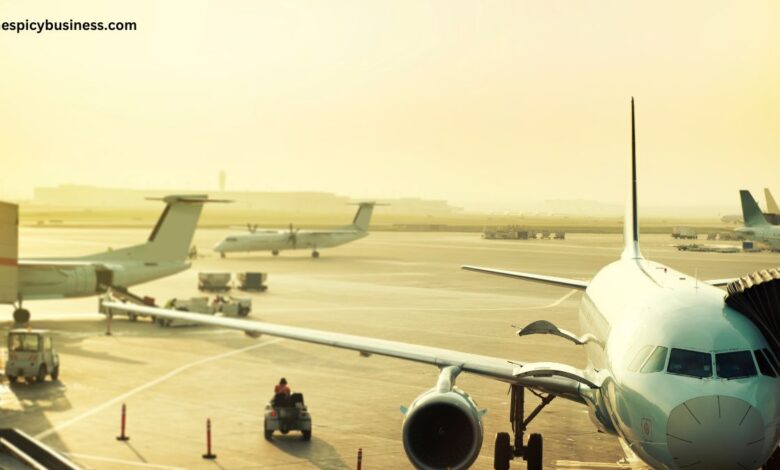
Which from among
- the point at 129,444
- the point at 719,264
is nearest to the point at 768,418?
the point at 129,444

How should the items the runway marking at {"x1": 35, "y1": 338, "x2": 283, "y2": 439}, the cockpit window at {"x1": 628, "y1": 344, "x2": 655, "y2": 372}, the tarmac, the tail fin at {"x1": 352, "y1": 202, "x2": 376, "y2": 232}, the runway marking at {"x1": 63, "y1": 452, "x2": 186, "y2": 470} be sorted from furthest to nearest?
the tail fin at {"x1": 352, "y1": 202, "x2": 376, "y2": 232} < the runway marking at {"x1": 35, "y1": 338, "x2": 283, "y2": 439} < the tarmac < the runway marking at {"x1": 63, "y1": 452, "x2": 186, "y2": 470} < the cockpit window at {"x1": 628, "y1": 344, "x2": 655, "y2": 372}

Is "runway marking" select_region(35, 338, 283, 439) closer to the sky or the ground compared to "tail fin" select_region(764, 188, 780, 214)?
closer to the ground

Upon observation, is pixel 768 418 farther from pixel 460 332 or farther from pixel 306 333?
pixel 460 332

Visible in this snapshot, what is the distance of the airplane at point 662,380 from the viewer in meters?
13.0

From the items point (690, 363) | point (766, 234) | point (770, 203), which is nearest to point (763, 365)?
point (690, 363)

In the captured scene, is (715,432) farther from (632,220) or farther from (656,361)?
(632,220)

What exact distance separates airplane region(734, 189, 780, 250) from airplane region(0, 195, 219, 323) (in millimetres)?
65603

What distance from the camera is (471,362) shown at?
18.9 meters

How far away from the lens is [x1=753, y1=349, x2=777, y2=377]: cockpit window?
44.6 ft

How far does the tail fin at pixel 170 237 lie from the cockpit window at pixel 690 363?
130ft

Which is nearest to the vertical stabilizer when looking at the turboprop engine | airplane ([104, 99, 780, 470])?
airplane ([104, 99, 780, 470])

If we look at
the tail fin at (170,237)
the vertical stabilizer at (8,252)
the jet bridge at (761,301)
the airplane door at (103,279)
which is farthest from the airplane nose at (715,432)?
the airplane door at (103,279)

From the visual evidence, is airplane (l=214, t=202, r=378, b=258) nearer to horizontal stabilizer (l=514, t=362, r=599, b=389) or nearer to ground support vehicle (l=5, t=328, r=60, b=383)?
ground support vehicle (l=5, t=328, r=60, b=383)

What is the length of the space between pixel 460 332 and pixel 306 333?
81.5 ft
